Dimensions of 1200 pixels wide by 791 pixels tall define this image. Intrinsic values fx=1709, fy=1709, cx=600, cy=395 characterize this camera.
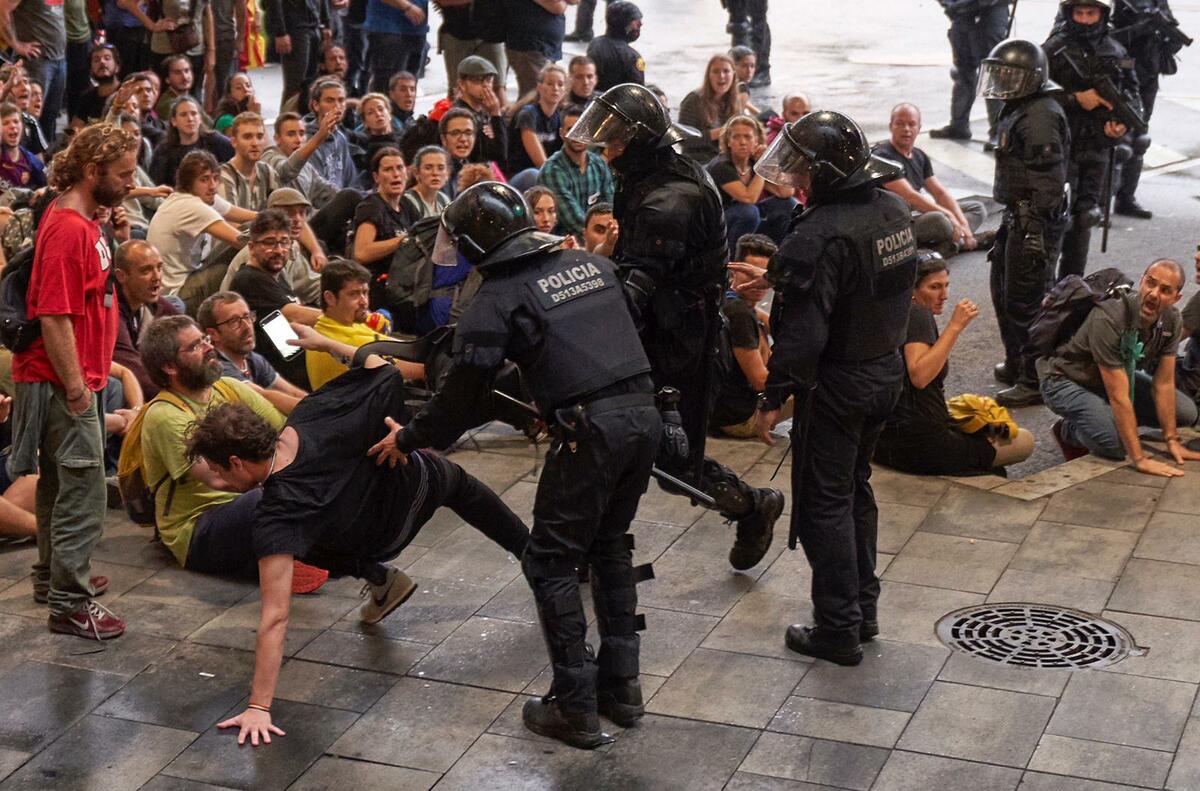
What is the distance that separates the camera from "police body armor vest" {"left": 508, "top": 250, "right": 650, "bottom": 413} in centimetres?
534

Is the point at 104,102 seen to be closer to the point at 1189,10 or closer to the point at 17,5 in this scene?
the point at 17,5

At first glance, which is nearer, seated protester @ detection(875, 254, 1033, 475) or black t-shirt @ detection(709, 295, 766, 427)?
seated protester @ detection(875, 254, 1033, 475)

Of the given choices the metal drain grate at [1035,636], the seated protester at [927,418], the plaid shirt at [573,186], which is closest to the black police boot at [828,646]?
the metal drain grate at [1035,636]

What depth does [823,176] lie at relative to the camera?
19.3ft

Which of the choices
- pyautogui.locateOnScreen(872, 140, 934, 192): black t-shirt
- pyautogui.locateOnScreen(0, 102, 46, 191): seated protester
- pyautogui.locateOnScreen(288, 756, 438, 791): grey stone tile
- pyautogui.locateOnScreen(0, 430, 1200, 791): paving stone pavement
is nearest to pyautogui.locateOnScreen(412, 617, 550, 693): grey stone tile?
pyautogui.locateOnScreen(0, 430, 1200, 791): paving stone pavement

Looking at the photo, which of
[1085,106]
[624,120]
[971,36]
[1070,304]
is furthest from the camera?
[971,36]

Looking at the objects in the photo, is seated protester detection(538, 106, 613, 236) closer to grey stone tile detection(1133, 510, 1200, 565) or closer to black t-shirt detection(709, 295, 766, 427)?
black t-shirt detection(709, 295, 766, 427)

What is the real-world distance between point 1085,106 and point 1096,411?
306 centimetres

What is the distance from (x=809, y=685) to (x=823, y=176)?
5.80ft

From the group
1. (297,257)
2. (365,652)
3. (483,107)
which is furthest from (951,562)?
(483,107)

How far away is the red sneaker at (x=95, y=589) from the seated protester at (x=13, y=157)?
14.1 ft

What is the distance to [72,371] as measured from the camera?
6.14 meters

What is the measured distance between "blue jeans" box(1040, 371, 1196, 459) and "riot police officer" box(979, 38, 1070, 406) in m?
0.80

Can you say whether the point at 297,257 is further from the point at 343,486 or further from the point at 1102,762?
the point at 1102,762
